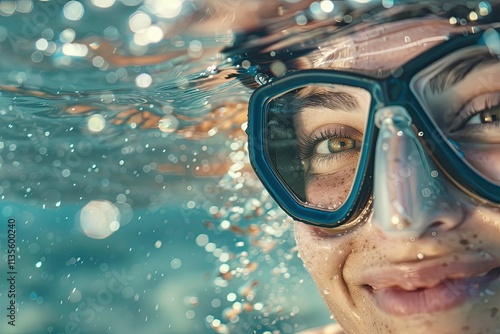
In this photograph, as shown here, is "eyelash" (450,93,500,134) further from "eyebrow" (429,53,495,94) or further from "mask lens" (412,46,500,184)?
"eyebrow" (429,53,495,94)

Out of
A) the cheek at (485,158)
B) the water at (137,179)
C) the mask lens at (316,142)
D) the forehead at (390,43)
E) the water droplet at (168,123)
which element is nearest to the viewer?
the cheek at (485,158)

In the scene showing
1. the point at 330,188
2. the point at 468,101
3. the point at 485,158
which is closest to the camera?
the point at 485,158

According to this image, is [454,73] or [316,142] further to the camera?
[316,142]

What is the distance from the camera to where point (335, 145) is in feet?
11.2

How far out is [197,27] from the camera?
4.23m

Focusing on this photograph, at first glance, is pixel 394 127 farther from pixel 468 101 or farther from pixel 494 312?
pixel 494 312

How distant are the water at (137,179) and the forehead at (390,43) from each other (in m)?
0.53

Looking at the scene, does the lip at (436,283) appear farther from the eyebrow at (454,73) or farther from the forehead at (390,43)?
the forehead at (390,43)

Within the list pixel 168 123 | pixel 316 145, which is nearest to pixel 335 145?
pixel 316 145

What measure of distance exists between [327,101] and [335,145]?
319 mm

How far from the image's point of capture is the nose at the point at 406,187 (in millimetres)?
2379

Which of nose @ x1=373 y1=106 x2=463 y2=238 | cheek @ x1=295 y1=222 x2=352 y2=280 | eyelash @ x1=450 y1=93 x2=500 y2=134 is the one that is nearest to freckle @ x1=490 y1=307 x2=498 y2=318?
nose @ x1=373 y1=106 x2=463 y2=238

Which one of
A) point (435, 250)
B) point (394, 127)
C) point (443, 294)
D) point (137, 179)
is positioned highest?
point (394, 127)

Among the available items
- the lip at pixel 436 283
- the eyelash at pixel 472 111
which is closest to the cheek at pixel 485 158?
the eyelash at pixel 472 111
